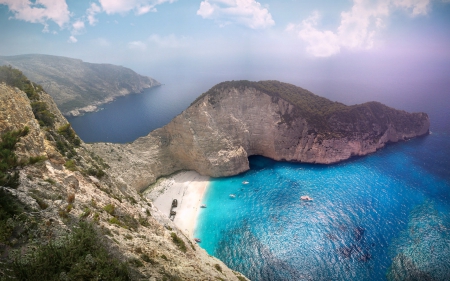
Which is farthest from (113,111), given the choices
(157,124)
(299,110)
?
(299,110)

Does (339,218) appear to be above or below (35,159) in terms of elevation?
below

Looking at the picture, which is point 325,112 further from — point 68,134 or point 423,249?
point 68,134

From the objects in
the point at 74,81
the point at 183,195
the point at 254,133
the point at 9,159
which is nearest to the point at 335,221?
the point at 183,195

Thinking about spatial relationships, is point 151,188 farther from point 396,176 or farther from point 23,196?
point 396,176

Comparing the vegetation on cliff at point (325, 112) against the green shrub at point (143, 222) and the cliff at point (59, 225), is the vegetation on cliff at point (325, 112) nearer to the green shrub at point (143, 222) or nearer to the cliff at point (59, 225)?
the green shrub at point (143, 222)

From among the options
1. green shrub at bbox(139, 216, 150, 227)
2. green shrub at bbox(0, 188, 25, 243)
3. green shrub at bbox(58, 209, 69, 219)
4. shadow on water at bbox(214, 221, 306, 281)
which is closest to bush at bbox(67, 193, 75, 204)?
green shrub at bbox(58, 209, 69, 219)

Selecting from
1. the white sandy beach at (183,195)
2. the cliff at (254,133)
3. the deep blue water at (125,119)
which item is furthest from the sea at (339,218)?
the deep blue water at (125,119)

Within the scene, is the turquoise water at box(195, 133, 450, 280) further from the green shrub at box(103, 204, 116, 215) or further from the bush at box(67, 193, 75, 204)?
the bush at box(67, 193, 75, 204)
